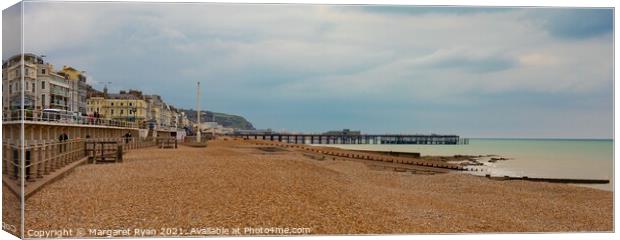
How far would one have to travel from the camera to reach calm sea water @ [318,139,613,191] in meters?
11.5

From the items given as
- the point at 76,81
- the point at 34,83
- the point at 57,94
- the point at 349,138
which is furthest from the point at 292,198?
the point at 34,83

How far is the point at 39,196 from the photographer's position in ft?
32.6

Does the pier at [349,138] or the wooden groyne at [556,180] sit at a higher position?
the pier at [349,138]

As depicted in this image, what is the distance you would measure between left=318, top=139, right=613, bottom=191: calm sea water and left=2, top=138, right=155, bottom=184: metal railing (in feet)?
19.0

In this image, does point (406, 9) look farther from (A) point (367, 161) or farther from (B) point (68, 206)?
(B) point (68, 206)

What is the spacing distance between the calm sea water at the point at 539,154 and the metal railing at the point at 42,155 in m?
5.81

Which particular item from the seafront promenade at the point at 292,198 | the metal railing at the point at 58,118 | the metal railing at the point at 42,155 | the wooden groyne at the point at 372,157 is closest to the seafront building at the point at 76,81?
the metal railing at the point at 58,118

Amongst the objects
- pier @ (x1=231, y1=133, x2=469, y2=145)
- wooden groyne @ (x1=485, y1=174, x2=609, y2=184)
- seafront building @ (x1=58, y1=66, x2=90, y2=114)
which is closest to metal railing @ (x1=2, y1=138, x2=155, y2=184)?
seafront building @ (x1=58, y1=66, x2=90, y2=114)

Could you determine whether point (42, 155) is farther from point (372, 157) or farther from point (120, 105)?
point (372, 157)

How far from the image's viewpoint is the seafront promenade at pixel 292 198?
32.3 feet

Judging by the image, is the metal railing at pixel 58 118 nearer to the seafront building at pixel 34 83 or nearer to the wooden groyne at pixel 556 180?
the seafront building at pixel 34 83

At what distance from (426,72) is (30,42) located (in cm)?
699

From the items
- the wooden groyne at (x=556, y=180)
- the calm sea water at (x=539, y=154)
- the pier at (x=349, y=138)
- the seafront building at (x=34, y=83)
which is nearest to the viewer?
the seafront building at (x=34, y=83)

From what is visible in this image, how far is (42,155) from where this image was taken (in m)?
10.8
